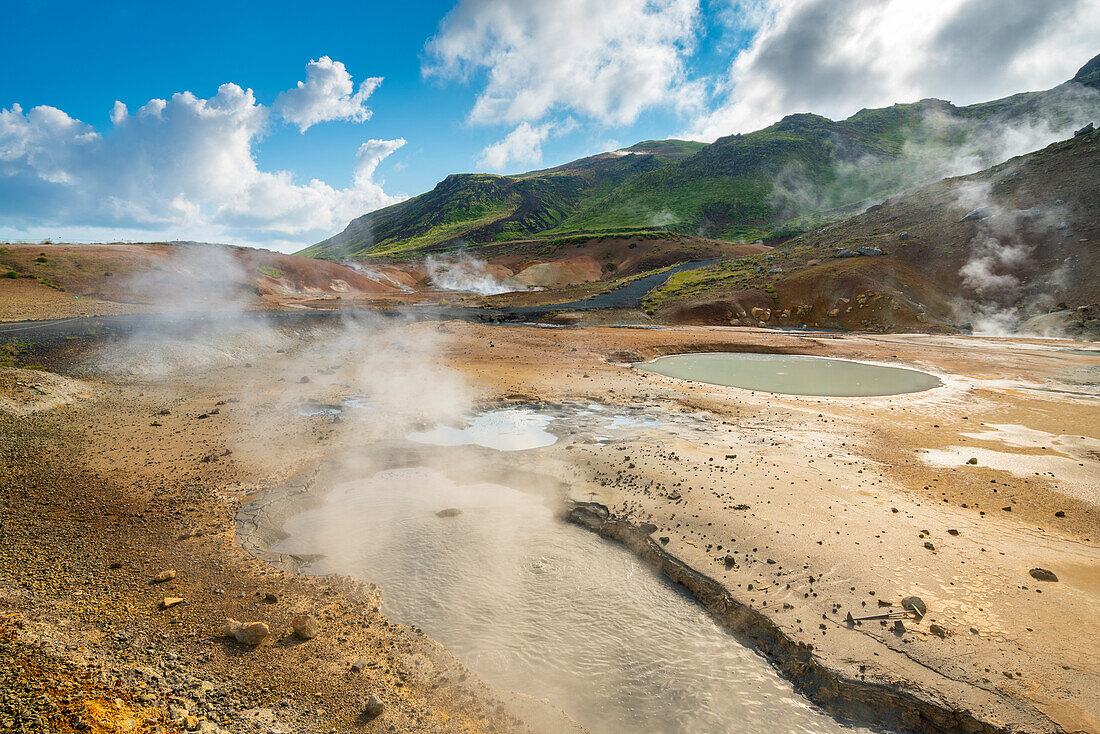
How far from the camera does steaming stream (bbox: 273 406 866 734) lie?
15.6 ft

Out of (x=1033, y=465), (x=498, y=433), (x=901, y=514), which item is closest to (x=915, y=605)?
(x=901, y=514)

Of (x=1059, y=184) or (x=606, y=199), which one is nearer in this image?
(x=1059, y=184)

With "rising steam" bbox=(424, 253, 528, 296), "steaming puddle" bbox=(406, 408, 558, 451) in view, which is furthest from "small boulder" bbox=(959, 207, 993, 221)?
"steaming puddle" bbox=(406, 408, 558, 451)

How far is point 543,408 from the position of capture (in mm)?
14180

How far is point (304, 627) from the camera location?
16.4ft

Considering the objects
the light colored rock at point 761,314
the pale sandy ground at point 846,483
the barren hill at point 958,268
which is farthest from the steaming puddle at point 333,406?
the light colored rock at point 761,314

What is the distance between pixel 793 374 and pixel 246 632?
2105cm

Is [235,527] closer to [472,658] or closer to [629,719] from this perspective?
[472,658]

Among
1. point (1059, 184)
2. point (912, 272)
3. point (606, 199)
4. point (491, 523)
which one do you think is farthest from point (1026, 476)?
point (606, 199)

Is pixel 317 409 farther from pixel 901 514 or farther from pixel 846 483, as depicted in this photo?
pixel 901 514

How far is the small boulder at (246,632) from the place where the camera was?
15.7 ft

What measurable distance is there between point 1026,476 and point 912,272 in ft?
112

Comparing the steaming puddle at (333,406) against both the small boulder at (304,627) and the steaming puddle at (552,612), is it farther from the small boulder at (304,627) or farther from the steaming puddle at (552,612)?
the small boulder at (304,627)

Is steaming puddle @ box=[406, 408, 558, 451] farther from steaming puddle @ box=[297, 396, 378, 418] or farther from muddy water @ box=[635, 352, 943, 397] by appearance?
muddy water @ box=[635, 352, 943, 397]
